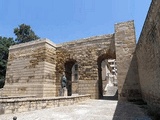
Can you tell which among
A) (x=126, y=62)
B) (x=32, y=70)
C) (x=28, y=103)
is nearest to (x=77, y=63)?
(x=32, y=70)

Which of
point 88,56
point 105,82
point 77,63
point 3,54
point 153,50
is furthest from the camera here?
point 105,82

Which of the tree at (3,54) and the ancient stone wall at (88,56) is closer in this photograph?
the ancient stone wall at (88,56)

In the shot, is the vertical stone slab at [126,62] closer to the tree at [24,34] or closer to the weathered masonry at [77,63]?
the weathered masonry at [77,63]

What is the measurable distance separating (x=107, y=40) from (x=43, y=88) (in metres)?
6.53

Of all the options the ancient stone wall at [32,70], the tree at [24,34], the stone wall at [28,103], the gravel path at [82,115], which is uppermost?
the tree at [24,34]

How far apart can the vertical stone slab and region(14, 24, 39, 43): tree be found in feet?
71.5

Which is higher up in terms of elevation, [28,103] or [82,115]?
[28,103]

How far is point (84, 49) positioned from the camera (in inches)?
508

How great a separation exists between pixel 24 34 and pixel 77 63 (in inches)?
778

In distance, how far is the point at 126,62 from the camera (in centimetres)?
1026

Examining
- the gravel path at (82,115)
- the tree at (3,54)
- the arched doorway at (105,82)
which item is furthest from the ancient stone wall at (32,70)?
the tree at (3,54)

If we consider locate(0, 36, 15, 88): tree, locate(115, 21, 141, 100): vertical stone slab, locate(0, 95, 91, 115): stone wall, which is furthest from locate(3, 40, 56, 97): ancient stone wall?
locate(0, 36, 15, 88): tree

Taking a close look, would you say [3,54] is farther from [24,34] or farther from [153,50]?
[153,50]

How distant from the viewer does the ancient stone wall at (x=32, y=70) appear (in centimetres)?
1227
